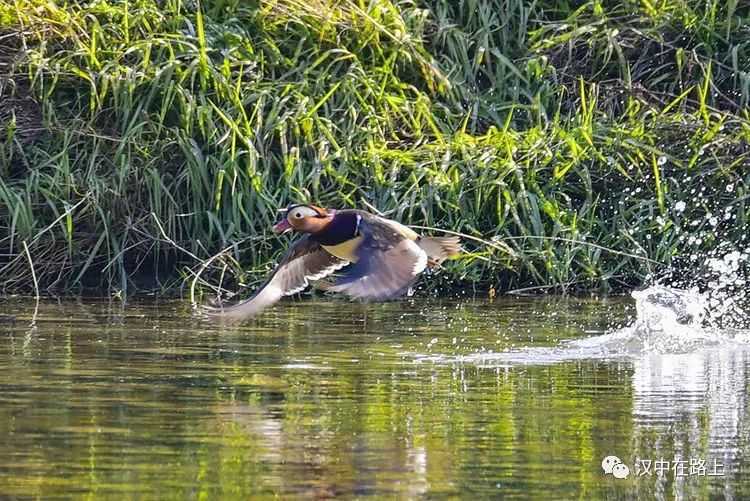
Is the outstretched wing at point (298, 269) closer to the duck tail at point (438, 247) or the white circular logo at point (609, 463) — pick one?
the duck tail at point (438, 247)

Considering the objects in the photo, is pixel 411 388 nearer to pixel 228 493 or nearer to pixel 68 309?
pixel 228 493

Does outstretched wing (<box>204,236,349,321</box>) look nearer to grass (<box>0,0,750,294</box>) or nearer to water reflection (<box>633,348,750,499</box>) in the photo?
water reflection (<box>633,348,750,499</box>)

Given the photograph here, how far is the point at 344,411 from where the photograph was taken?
565 cm

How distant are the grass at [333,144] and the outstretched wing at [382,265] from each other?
2.22 metres

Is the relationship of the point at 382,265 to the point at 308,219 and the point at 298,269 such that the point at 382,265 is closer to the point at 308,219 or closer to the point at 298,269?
the point at 308,219

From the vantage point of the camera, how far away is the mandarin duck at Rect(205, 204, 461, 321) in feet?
21.9

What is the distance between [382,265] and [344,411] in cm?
122

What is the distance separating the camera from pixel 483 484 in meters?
4.55

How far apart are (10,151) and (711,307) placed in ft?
12.1

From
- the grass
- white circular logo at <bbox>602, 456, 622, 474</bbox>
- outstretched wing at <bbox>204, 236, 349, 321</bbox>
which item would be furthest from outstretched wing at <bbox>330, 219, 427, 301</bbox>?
the grass

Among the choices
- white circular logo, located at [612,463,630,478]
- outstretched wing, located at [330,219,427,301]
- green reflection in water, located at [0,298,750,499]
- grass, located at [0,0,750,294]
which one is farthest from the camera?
grass, located at [0,0,750,294]

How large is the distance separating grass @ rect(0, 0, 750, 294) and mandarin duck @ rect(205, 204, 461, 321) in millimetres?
1914

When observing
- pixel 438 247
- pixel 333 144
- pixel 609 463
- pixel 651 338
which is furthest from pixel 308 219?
pixel 333 144

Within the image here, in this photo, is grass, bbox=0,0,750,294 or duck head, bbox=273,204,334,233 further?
grass, bbox=0,0,750,294
